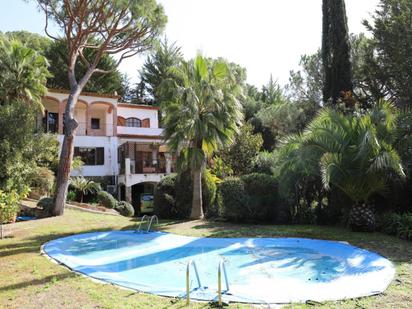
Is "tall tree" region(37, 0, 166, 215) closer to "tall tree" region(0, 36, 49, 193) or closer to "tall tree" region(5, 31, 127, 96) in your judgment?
"tall tree" region(0, 36, 49, 193)

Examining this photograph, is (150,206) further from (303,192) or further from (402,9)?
(402,9)

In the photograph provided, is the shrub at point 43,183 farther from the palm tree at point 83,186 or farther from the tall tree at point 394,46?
the tall tree at point 394,46

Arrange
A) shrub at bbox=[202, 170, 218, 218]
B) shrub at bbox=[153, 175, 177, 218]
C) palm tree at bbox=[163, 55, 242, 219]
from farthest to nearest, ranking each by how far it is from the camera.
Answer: shrub at bbox=[153, 175, 177, 218] < shrub at bbox=[202, 170, 218, 218] < palm tree at bbox=[163, 55, 242, 219]

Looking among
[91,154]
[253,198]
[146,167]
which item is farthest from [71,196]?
[253,198]

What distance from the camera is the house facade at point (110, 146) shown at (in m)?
32.2

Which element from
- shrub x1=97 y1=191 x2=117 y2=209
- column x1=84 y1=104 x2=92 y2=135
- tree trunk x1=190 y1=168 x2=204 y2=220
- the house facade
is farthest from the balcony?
tree trunk x1=190 y1=168 x2=204 y2=220

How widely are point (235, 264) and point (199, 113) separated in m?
8.14

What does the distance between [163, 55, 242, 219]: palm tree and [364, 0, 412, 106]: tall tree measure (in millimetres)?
9096

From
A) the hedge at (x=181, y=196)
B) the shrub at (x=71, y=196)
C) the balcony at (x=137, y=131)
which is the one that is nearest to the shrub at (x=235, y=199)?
the hedge at (x=181, y=196)

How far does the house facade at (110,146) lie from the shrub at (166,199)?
12148mm

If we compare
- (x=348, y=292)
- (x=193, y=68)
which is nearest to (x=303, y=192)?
(x=193, y=68)

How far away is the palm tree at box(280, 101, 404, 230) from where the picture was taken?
11961 millimetres

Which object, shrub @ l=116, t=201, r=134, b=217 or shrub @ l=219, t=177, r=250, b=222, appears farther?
shrub @ l=116, t=201, r=134, b=217

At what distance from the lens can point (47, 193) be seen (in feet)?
79.9
